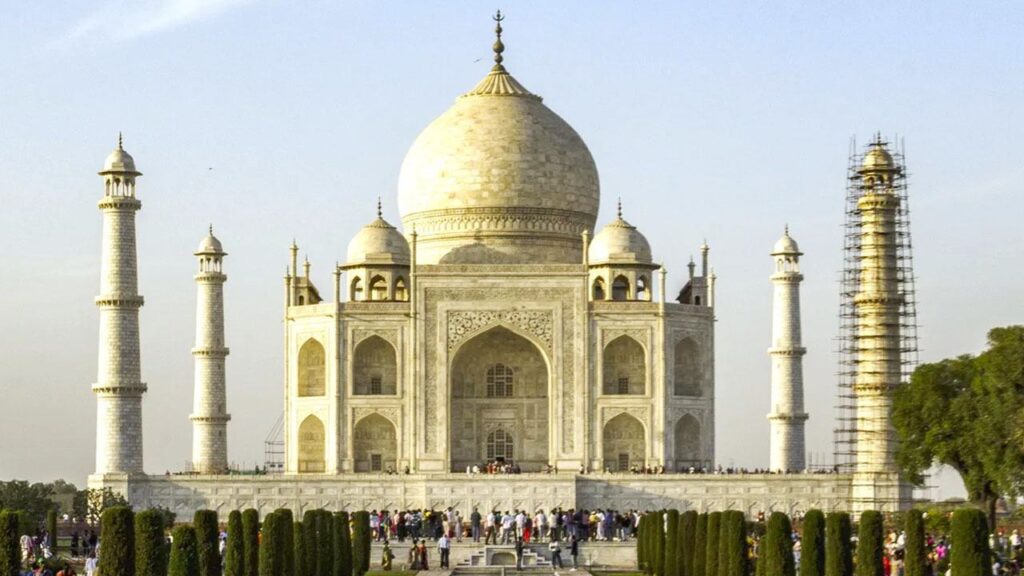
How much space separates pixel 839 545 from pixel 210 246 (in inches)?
760

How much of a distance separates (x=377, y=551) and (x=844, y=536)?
411 inches

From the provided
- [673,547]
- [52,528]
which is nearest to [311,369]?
[52,528]

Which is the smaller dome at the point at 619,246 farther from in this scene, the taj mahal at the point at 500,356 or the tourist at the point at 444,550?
the tourist at the point at 444,550

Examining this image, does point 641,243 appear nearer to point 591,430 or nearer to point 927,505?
point 591,430

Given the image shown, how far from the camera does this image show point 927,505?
31.1m

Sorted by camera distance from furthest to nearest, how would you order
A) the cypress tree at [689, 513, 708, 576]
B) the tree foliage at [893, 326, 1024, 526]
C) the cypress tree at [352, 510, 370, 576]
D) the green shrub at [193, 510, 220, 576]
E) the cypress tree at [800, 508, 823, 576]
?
the tree foliage at [893, 326, 1024, 526] < the cypress tree at [352, 510, 370, 576] < the cypress tree at [689, 513, 708, 576] < the cypress tree at [800, 508, 823, 576] < the green shrub at [193, 510, 220, 576]

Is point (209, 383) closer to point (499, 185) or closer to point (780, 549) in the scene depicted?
point (499, 185)

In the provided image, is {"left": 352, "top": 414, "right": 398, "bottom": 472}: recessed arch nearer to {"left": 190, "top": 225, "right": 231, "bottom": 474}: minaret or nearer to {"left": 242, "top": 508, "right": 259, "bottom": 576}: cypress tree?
{"left": 190, "top": 225, "right": 231, "bottom": 474}: minaret

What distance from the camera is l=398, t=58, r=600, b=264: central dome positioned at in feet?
126

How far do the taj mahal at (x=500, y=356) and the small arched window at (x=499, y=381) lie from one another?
0.04m

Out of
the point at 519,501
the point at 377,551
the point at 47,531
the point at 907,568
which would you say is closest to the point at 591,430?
the point at 519,501

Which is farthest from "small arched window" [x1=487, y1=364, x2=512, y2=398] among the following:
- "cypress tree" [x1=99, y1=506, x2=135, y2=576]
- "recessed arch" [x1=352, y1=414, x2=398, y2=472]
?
"cypress tree" [x1=99, y1=506, x2=135, y2=576]

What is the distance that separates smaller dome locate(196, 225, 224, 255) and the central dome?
3433 millimetres

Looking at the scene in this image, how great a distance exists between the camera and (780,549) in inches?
851
